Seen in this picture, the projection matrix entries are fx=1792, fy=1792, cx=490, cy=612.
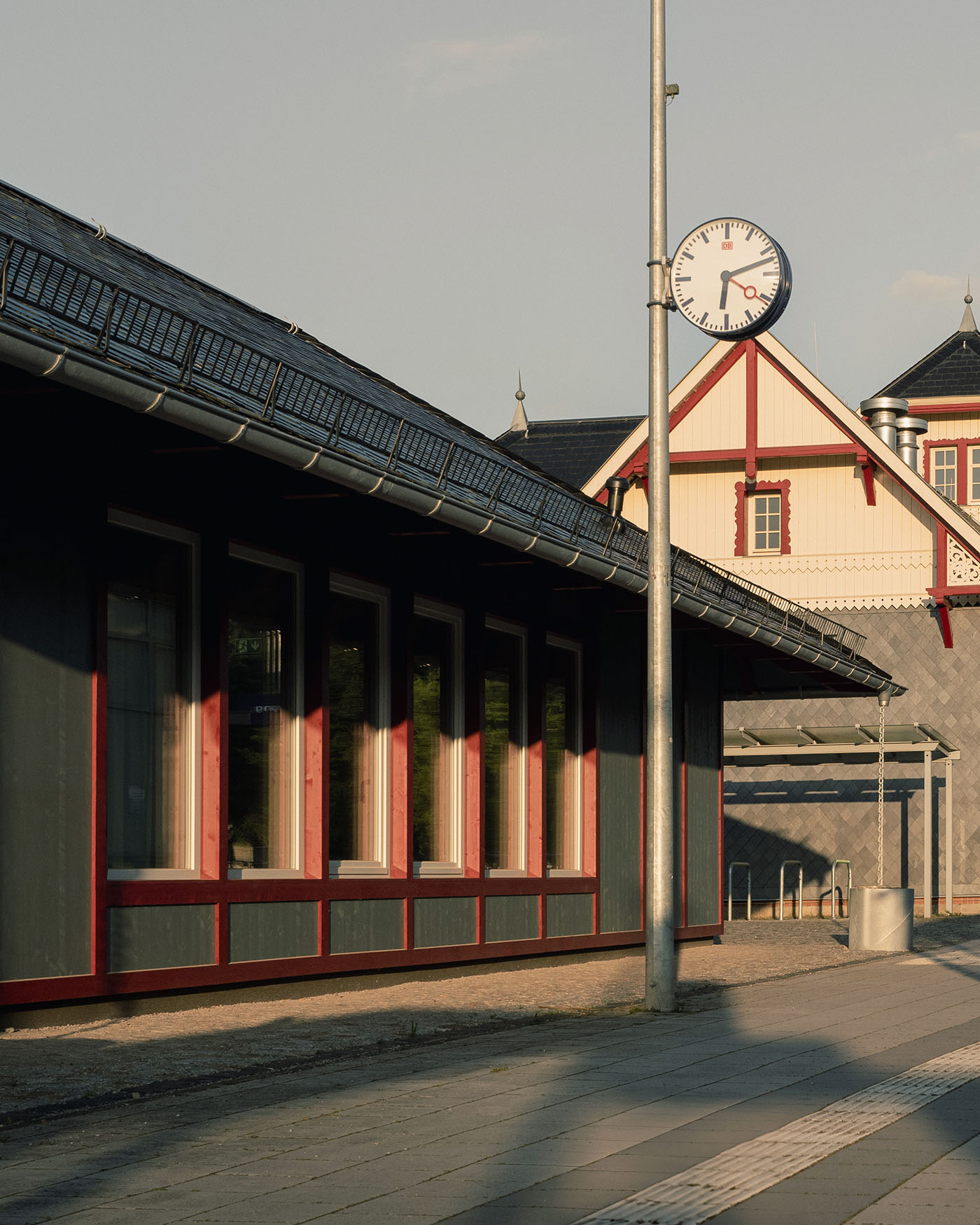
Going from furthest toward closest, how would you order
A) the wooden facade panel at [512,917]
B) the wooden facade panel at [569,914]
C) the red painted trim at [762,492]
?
the red painted trim at [762,492] → the wooden facade panel at [569,914] → the wooden facade panel at [512,917]

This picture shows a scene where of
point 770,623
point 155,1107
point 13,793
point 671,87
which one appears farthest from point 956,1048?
point 770,623

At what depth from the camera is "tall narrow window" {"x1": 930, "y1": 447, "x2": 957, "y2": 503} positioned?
38250 mm

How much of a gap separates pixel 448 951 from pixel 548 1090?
805cm

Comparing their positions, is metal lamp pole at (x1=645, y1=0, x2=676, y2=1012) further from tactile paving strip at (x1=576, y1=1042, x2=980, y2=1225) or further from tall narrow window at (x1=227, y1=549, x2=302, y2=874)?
tactile paving strip at (x1=576, y1=1042, x2=980, y2=1225)

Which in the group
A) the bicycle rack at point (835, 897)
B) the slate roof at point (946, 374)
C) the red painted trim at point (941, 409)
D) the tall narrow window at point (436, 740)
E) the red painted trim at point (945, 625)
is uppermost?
the slate roof at point (946, 374)

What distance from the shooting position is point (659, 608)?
45.1 feet

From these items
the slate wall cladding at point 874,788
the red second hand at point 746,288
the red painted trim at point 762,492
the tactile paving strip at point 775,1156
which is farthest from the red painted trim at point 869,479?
the tactile paving strip at point 775,1156

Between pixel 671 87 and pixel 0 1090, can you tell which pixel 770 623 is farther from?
pixel 0 1090

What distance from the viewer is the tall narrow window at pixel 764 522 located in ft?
117

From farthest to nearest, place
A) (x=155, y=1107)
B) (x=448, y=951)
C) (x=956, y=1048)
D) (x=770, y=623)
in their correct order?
(x=770, y=623), (x=448, y=951), (x=956, y=1048), (x=155, y=1107)

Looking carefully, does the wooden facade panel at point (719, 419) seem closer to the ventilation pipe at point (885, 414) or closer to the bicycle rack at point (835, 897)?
the ventilation pipe at point (885, 414)

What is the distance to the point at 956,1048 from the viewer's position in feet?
35.7

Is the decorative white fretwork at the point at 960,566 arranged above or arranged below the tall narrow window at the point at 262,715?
above

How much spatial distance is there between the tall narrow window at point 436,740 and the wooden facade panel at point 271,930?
6.44 feet
